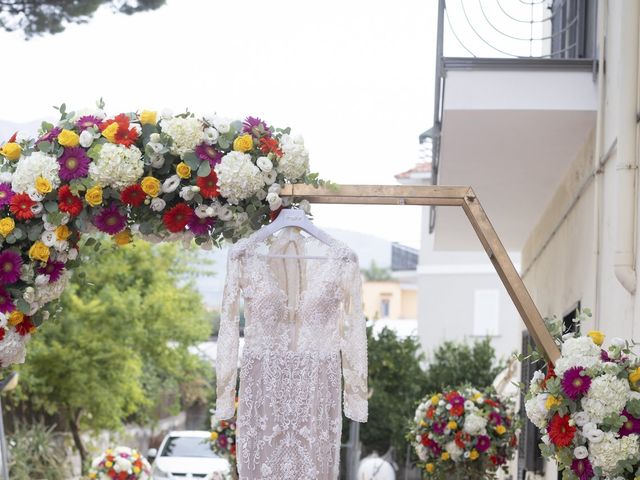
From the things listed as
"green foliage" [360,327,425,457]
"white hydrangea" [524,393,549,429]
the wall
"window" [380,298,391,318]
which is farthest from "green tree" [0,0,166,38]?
"window" [380,298,391,318]

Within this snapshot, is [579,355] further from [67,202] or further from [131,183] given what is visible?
[67,202]

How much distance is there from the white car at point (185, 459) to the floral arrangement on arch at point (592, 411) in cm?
1103

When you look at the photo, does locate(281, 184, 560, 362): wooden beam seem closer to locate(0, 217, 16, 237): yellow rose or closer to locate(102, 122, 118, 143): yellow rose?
locate(102, 122, 118, 143): yellow rose

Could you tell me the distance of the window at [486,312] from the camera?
82.3 feet

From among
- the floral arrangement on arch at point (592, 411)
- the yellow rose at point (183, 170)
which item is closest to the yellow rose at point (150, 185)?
the yellow rose at point (183, 170)

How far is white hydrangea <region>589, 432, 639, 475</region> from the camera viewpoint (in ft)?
13.8

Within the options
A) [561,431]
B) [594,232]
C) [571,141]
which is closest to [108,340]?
[571,141]

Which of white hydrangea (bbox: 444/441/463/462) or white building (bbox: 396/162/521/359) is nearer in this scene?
white hydrangea (bbox: 444/441/463/462)

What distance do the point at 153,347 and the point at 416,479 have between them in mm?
5276

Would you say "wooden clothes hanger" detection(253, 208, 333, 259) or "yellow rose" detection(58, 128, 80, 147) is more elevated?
"yellow rose" detection(58, 128, 80, 147)

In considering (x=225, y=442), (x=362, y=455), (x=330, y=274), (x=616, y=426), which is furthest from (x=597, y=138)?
(x=362, y=455)

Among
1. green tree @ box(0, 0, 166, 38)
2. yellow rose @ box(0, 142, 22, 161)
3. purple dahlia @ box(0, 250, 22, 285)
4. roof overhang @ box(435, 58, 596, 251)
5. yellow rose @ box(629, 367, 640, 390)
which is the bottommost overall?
yellow rose @ box(629, 367, 640, 390)

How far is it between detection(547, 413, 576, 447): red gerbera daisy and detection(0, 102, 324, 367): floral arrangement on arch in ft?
5.46

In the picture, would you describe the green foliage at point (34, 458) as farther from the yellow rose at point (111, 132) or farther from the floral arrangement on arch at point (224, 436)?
the yellow rose at point (111, 132)
